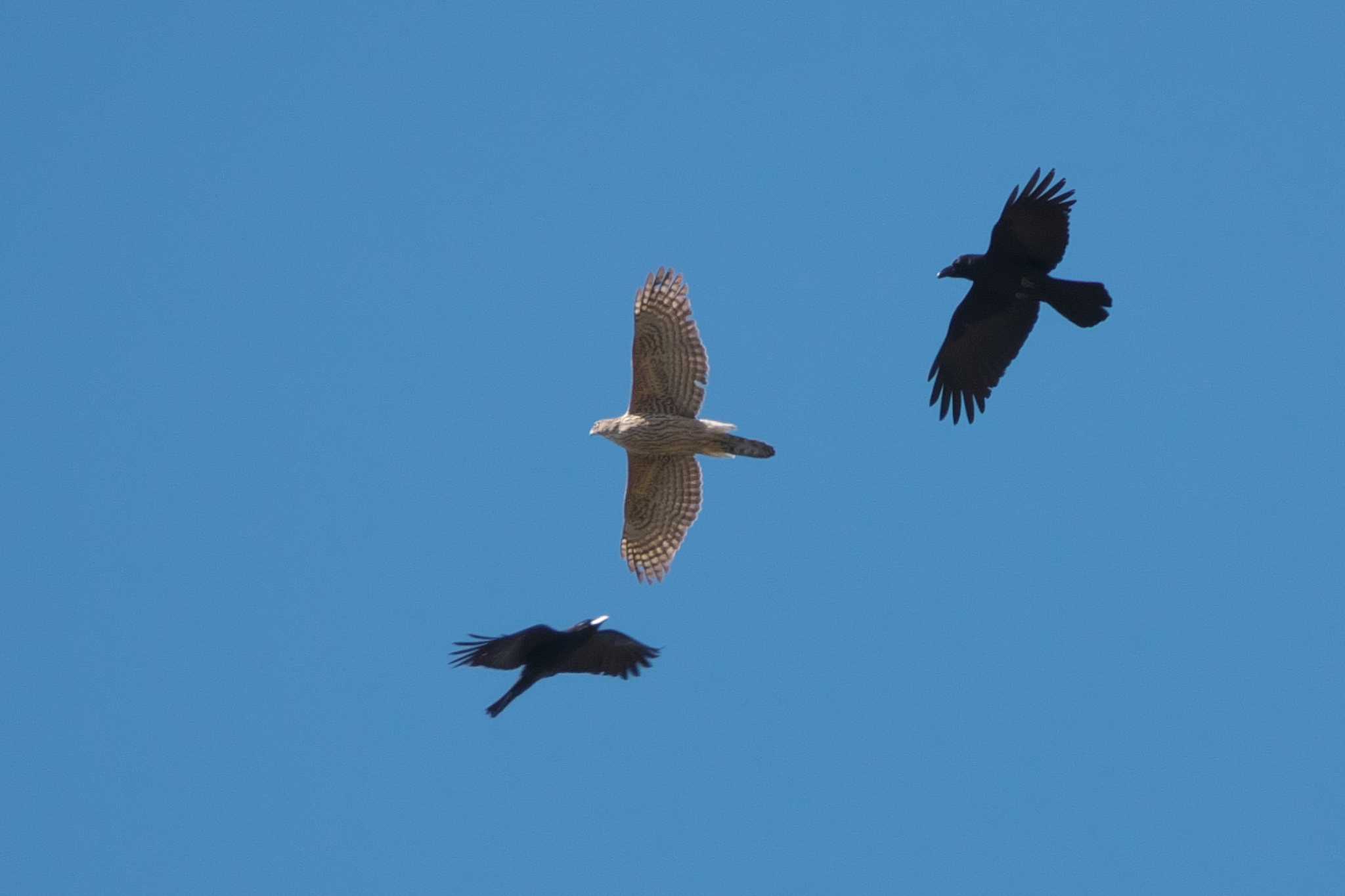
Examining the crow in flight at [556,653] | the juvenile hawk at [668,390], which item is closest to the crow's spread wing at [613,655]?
the crow in flight at [556,653]

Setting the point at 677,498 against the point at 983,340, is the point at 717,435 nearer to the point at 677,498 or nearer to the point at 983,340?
the point at 677,498

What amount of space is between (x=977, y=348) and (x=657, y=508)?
138 inches

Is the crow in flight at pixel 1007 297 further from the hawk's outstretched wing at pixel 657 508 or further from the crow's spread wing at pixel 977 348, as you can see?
the hawk's outstretched wing at pixel 657 508

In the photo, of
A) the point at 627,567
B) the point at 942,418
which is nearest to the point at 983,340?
the point at 942,418

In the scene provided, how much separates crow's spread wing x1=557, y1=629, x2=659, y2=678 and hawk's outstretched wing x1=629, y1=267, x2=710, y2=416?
3.01 meters

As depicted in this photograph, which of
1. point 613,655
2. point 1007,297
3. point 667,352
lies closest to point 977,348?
point 1007,297

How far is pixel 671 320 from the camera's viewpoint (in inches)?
681

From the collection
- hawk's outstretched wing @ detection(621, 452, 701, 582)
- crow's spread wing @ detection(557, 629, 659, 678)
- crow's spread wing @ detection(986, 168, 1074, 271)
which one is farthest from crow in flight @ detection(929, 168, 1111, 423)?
crow's spread wing @ detection(557, 629, 659, 678)

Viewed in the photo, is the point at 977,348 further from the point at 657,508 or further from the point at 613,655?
the point at 613,655

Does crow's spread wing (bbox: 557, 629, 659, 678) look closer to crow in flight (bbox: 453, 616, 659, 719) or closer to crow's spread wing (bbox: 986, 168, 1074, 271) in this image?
crow in flight (bbox: 453, 616, 659, 719)

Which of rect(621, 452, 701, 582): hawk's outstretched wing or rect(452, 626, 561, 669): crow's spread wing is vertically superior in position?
rect(621, 452, 701, 582): hawk's outstretched wing

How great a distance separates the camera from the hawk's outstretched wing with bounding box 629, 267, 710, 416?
17281mm

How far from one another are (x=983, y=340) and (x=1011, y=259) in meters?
0.99

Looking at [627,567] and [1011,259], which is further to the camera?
[627,567]
